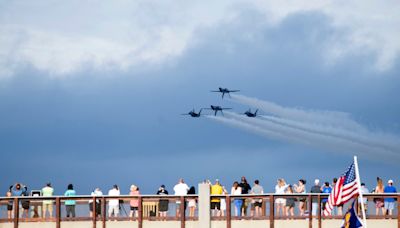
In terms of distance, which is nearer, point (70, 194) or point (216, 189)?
point (216, 189)

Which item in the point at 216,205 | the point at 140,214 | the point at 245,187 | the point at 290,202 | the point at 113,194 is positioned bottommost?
the point at 140,214

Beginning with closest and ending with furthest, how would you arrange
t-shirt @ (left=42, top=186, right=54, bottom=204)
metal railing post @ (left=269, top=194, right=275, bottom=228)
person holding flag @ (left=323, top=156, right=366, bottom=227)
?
person holding flag @ (left=323, top=156, right=366, bottom=227)
metal railing post @ (left=269, top=194, right=275, bottom=228)
t-shirt @ (left=42, top=186, right=54, bottom=204)

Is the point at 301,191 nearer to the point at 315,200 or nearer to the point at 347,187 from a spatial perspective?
the point at 315,200

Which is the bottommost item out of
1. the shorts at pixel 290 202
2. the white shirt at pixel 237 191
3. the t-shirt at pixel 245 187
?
the shorts at pixel 290 202


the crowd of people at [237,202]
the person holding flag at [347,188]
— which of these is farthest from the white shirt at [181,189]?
the person holding flag at [347,188]

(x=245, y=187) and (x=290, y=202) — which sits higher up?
(x=245, y=187)

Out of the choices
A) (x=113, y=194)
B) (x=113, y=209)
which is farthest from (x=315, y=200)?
(x=113, y=194)

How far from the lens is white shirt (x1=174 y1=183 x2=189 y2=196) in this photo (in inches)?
2756

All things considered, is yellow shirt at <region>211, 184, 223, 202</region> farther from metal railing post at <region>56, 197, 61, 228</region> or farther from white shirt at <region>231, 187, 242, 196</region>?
metal railing post at <region>56, 197, 61, 228</region>

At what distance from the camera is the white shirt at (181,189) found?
2756 inches

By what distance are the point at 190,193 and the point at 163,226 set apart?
2.53 m

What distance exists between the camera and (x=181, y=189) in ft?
230

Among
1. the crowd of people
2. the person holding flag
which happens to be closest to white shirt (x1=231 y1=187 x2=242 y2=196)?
the crowd of people

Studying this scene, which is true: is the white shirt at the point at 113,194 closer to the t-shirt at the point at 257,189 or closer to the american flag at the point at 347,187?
the t-shirt at the point at 257,189
